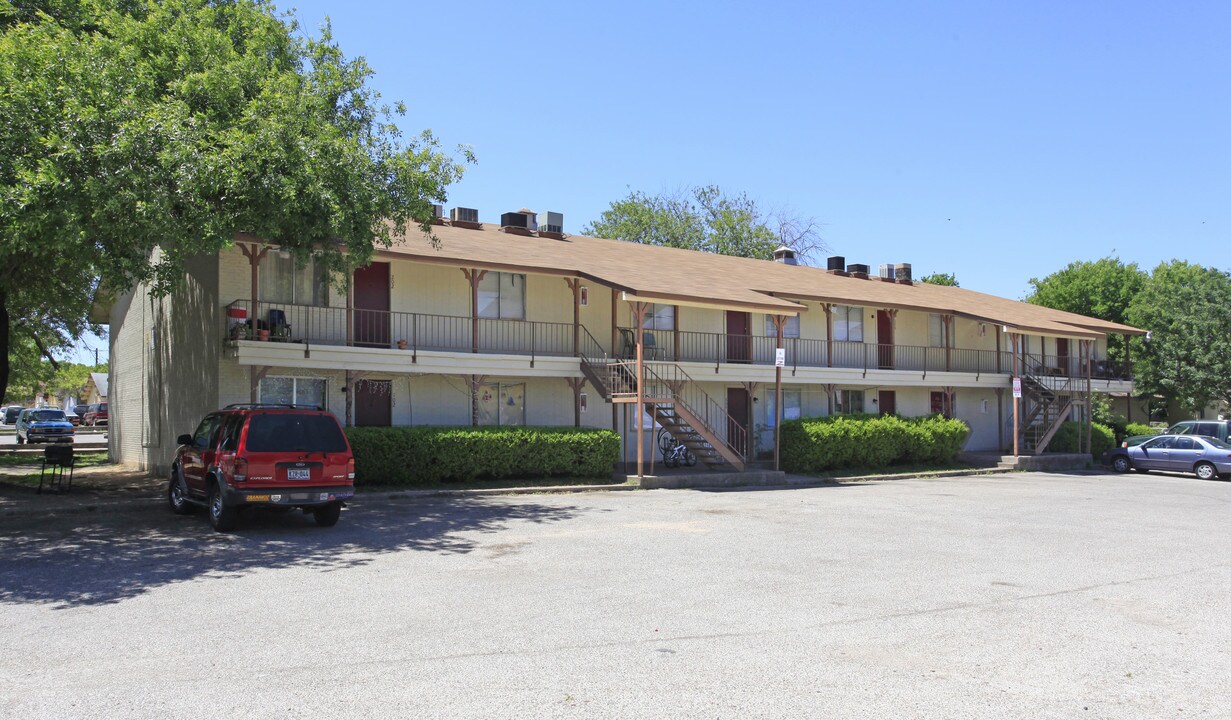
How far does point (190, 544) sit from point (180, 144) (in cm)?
539

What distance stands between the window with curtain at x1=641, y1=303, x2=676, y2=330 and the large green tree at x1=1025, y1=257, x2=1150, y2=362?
34.8m

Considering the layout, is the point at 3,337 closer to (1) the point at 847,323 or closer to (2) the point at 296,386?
(2) the point at 296,386

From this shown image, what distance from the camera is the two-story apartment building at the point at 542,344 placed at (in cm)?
1981

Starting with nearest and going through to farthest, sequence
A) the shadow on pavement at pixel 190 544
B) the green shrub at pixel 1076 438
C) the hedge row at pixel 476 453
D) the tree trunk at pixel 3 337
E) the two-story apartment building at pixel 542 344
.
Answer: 1. the shadow on pavement at pixel 190 544
2. the hedge row at pixel 476 453
3. the tree trunk at pixel 3 337
4. the two-story apartment building at pixel 542 344
5. the green shrub at pixel 1076 438

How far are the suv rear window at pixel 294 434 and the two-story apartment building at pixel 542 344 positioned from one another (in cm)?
469

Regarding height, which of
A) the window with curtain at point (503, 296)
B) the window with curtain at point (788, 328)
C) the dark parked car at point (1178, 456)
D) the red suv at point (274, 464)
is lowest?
the dark parked car at point (1178, 456)

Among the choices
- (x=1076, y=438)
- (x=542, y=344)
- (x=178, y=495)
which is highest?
(x=542, y=344)

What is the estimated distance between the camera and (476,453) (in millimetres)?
19344

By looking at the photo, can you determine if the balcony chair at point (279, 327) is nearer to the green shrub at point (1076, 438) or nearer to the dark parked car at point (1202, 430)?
the dark parked car at point (1202, 430)

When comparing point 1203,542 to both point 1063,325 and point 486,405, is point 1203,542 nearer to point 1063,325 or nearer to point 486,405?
point 486,405

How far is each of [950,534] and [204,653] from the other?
10.5 meters

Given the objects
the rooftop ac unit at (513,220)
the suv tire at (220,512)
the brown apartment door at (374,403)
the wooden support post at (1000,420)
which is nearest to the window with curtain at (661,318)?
the rooftop ac unit at (513,220)

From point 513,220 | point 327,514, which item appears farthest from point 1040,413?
point 327,514

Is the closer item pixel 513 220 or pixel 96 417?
pixel 513 220
